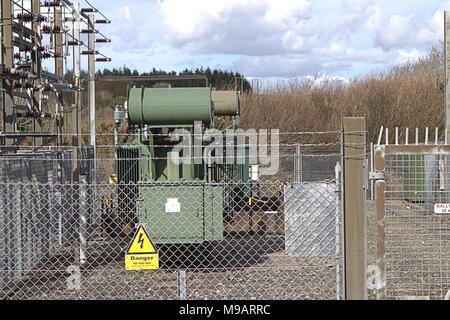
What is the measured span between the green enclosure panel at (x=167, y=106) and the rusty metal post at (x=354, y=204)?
479cm

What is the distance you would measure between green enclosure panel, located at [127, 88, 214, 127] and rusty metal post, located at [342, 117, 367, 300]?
15.7 ft

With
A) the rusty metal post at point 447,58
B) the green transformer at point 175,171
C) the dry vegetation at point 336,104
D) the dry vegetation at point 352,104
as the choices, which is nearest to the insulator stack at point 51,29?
the green transformer at point 175,171

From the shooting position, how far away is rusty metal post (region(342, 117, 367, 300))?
442 cm

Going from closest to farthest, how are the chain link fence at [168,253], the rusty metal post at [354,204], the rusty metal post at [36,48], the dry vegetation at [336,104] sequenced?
the rusty metal post at [354,204] → the chain link fence at [168,253] → the rusty metal post at [36,48] → the dry vegetation at [336,104]

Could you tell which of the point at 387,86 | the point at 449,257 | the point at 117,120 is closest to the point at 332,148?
the point at 387,86

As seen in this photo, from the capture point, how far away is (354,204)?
14.6 ft

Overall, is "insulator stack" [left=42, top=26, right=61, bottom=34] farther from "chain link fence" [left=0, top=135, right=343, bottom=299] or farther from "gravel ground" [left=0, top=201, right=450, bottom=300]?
"gravel ground" [left=0, top=201, right=450, bottom=300]

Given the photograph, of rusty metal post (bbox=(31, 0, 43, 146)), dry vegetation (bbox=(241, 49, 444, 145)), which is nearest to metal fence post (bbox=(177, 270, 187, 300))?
rusty metal post (bbox=(31, 0, 43, 146))

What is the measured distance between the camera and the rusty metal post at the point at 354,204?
4.42 m

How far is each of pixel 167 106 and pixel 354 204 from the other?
16.7ft

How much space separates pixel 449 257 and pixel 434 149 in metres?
5.43

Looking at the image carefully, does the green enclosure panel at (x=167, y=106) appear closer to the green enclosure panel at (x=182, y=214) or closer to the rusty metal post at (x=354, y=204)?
the green enclosure panel at (x=182, y=214)

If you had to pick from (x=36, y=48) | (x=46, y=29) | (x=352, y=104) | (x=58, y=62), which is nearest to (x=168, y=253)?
(x=36, y=48)
